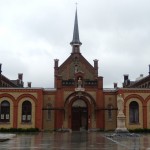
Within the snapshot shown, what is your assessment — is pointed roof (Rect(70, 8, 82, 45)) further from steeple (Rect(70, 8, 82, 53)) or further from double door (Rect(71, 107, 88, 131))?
double door (Rect(71, 107, 88, 131))

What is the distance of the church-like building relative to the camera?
53125mm

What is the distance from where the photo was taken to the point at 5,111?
5316 centimetres

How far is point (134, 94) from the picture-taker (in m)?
54.4

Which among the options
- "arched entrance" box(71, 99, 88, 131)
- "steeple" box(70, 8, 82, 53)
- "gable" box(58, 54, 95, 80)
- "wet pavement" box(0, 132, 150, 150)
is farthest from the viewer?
"steeple" box(70, 8, 82, 53)

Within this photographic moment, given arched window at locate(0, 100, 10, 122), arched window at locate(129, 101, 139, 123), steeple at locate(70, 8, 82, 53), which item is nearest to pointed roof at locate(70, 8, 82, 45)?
steeple at locate(70, 8, 82, 53)

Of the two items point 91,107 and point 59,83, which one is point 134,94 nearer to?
point 91,107

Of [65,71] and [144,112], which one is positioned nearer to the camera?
[144,112]

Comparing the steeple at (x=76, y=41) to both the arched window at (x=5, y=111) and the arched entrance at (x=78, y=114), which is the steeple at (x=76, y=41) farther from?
the arched window at (x=5, y=111)

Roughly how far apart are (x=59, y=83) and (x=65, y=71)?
12.1 meters

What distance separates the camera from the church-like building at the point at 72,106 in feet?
174

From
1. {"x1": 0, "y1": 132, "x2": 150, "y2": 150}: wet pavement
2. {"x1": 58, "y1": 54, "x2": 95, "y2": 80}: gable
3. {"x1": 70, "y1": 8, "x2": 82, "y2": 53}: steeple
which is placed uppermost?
{"x1": 70, "y1": 8, "x2": 82, "y2": 53}: steeple

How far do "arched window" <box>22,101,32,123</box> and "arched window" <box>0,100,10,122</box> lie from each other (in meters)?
2.18

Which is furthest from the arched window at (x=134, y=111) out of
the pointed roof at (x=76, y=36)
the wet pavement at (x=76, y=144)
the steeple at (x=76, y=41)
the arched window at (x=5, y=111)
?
the wet pavement at (x=76, y=144)

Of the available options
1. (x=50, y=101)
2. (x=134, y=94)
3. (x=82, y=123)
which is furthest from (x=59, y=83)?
(x=134, y=94)
